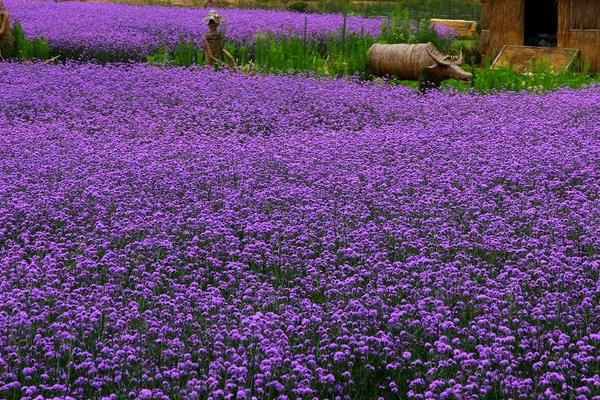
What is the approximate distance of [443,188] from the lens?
6.54 meters

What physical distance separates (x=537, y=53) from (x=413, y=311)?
39.3 feet

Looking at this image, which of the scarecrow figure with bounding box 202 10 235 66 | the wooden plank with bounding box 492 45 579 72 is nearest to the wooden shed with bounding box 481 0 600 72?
the wooden plank with bounding box 492 45 579 72

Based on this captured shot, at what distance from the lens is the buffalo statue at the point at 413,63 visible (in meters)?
12.6

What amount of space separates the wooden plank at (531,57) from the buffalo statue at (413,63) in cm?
158

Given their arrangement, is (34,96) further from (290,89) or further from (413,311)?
(413,311)

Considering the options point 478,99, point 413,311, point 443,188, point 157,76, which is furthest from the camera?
point 157,76

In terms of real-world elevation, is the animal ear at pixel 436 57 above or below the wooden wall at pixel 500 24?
below

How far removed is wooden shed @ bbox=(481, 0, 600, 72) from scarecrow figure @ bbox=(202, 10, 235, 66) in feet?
15.7

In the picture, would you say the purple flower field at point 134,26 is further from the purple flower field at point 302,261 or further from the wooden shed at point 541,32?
the purple flower field at point 302,261

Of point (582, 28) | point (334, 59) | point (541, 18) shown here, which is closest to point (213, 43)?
point (334, 59)

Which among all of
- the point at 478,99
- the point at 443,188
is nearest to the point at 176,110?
the point at 478,99

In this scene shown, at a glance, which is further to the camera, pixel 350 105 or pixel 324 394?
pixel 350 105

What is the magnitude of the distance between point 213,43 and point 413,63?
2.86 meters

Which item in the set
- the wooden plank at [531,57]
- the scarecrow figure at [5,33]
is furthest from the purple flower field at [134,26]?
the wooden plank at [531,57]
